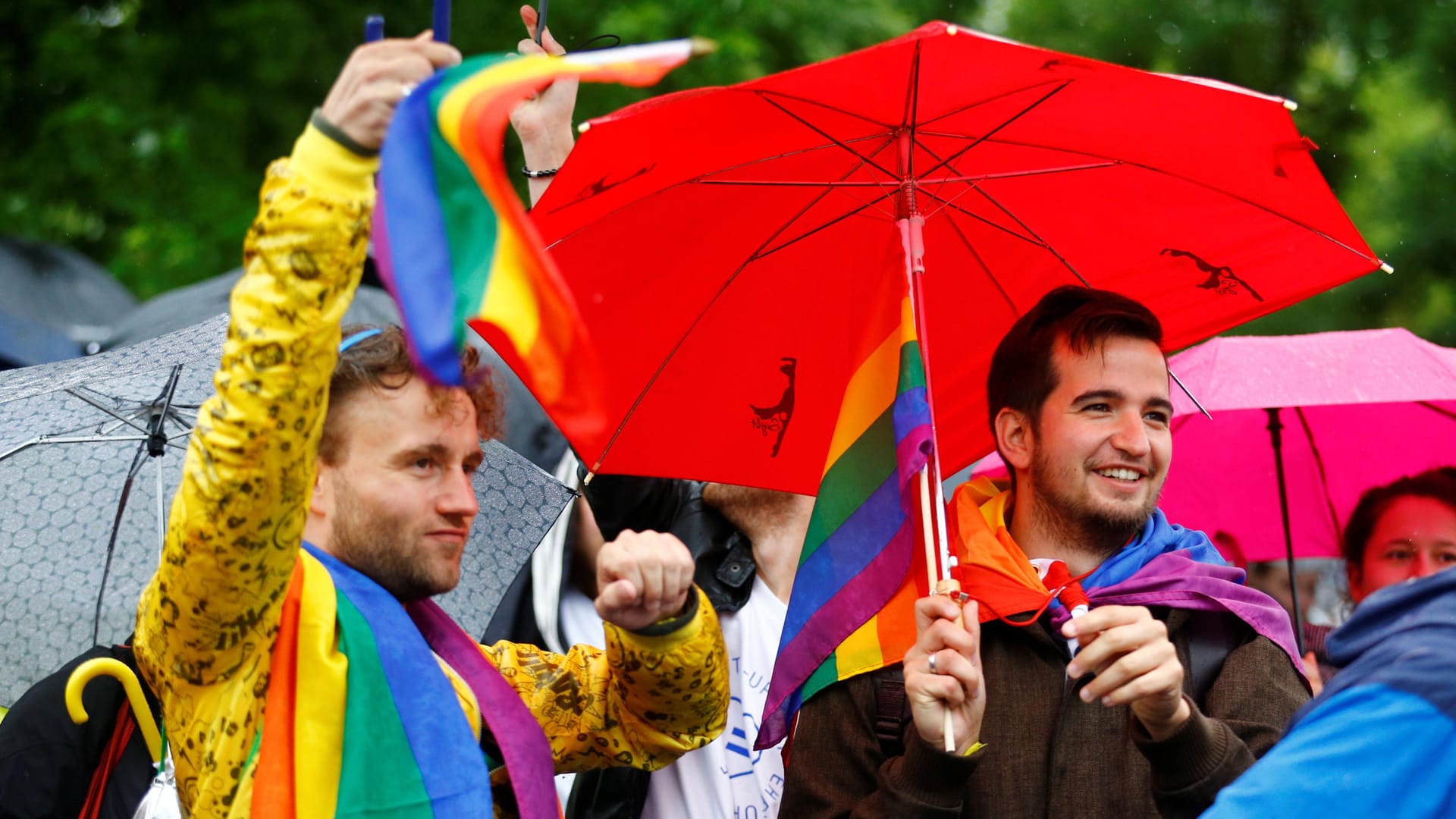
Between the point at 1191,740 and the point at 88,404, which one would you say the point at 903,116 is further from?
the point at 88,404

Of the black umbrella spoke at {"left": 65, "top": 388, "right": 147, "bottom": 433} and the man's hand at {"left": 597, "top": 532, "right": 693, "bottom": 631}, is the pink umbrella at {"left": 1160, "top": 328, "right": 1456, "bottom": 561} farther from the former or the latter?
the black umbrella spoke at {"left": 65, "top": 388, "right": 147, "bottom": 433}

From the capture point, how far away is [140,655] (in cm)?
274

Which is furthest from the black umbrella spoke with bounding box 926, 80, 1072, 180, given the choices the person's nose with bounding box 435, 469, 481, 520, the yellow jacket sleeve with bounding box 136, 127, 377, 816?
the yellow jacket sleeve with bounding box 136, 127, 377, 816

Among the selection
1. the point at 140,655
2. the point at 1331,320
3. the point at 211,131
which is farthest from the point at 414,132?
the point at 1331,320

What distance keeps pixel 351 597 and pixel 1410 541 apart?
12.2ft

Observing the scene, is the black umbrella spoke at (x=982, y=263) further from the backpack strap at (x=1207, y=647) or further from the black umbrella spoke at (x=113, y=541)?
the black umbrella spoke at (x=113, y=541)

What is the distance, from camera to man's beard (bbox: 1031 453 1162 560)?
3430mm

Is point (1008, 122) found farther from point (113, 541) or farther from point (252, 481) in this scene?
point (113, 541)

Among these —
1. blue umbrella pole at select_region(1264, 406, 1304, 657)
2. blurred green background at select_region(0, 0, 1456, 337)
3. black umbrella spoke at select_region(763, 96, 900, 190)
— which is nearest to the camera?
black umbrella spoke at select_region(763, 96, 900, 190)

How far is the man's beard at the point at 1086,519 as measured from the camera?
11.3ft

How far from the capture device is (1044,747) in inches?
125

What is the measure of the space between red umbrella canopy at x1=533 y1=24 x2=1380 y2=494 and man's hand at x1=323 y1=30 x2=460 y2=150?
735 millimetres

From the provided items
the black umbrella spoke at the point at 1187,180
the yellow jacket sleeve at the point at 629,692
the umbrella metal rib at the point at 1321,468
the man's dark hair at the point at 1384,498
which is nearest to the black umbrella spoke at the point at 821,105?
the black umbrella spoke at the point at 1187,180

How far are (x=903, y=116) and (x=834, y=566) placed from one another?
0.96 m
